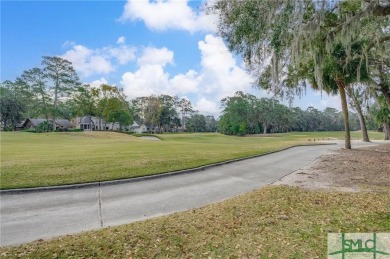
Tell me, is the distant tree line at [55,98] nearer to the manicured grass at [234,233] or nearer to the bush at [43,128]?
the bush at [43,128]

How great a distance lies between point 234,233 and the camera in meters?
4.87

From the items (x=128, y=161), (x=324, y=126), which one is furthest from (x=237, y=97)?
(x=128, y=161)

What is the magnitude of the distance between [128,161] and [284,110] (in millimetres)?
74929

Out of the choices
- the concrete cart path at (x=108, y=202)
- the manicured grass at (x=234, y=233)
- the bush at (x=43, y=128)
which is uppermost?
the bush at (x=43, y=128)

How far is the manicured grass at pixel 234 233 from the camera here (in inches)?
164

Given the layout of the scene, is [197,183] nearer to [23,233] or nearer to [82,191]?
[82,191]

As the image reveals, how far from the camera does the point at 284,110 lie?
81125mm

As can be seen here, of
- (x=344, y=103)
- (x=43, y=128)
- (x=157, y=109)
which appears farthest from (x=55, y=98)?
(x=344, y=103)
